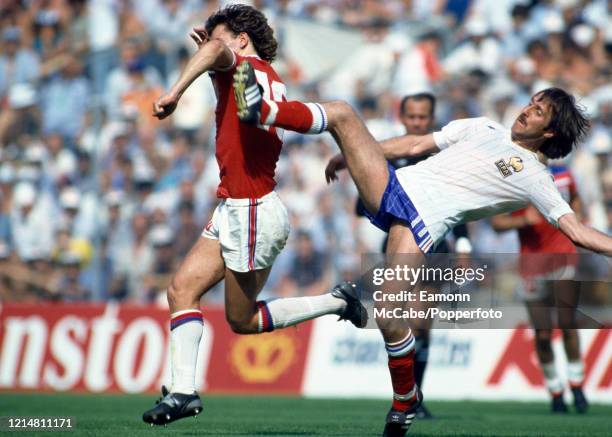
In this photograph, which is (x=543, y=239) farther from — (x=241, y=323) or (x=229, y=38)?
(x=229, y=38)

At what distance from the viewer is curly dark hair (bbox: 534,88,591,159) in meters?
8.34

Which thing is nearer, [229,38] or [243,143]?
Answer: [243,143]

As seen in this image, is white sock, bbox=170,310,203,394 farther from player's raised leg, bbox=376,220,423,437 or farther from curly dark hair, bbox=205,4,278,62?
curly dark hair, bbox=205,4,278,62

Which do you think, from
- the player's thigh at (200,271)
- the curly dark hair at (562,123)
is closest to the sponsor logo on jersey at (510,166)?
the curly dark hair at (562,123)

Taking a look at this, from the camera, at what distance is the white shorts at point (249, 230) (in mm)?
8219

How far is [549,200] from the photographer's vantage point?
8.08 metres

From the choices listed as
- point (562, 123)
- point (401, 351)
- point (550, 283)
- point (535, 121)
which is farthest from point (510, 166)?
point (550, 283)

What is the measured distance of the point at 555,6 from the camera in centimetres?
1814

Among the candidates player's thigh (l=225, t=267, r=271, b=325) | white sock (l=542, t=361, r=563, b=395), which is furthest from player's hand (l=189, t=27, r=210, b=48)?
white sock (l=542, t=361, r=563, b=395)

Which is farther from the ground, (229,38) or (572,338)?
(229,38)

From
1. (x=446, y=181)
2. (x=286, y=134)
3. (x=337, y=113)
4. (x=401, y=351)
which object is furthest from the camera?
(x=286, y=134)

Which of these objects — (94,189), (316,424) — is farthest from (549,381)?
(94,189)

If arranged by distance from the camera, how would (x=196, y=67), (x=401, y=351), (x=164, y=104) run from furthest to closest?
(x=401, y=351)
(x=196, y=67)
(x=164, y=104)

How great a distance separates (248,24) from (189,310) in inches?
87.2
